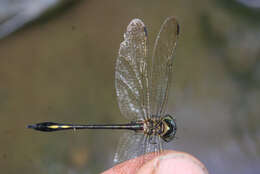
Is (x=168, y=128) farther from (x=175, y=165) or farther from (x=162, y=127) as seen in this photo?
(x=175, y=165)

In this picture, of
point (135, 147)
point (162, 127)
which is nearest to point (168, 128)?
point (162, 127)

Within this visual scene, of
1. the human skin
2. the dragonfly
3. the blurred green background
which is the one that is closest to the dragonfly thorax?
the dragonfly

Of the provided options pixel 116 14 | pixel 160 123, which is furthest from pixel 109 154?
pixel 116 14

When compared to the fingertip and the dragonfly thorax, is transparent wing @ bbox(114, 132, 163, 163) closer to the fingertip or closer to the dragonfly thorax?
the dragonfly thorax

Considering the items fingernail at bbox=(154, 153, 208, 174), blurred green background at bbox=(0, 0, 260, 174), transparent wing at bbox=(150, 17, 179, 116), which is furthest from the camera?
blurred green background at bbox=(0, 0, 260, 174)

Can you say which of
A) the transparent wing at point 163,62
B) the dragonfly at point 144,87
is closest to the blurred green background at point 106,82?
the dragonfly at point 144,87

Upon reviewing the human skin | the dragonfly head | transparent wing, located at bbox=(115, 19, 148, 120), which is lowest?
the human skin

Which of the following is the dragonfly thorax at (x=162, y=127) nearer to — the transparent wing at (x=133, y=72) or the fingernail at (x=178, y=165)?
the transparent wing at (x=133, y=72)

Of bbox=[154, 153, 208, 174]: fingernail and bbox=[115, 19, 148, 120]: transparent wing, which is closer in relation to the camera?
bbox=[154, 153, 208, 174]: fingernail
